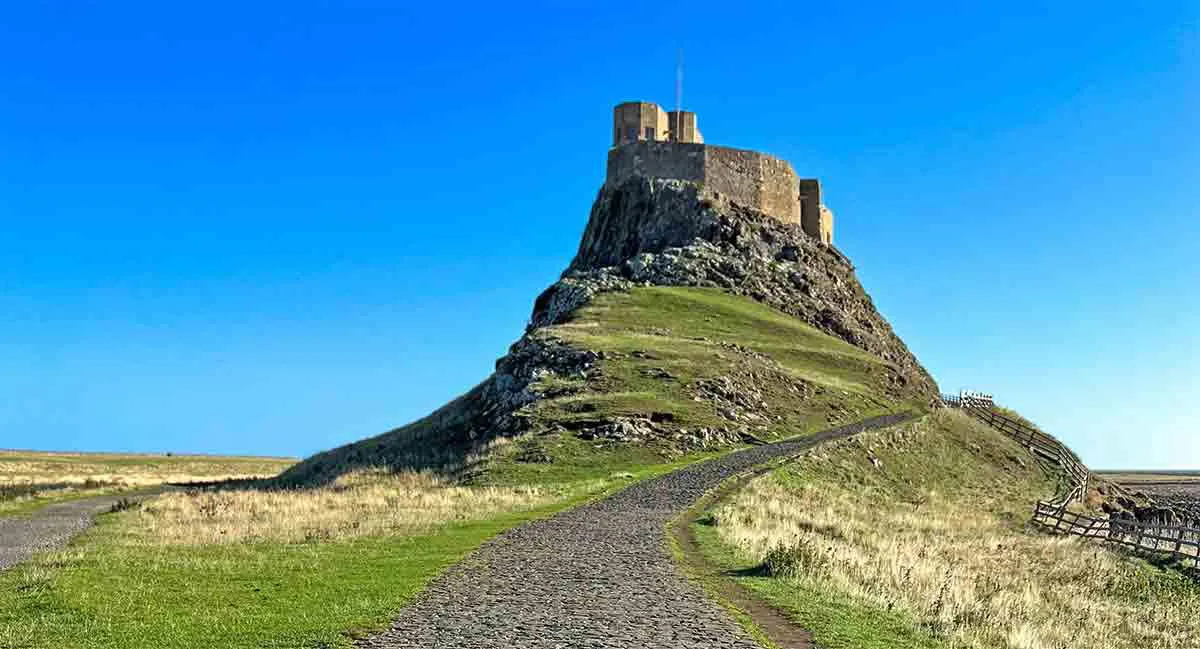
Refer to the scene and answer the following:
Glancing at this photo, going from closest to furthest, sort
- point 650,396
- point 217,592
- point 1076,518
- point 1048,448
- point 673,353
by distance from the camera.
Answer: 1. point 217,592
2. point 1076,518
3. point 650,396
4. point 673,353
5. point 1048,448

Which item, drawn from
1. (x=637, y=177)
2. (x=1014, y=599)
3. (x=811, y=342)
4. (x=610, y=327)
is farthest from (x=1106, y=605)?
(x=637, y=177)

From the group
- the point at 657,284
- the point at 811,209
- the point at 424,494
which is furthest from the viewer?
the point at 811,209

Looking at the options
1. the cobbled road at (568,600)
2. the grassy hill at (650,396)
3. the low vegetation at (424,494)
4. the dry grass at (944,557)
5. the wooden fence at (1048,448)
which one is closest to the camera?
the cobbled road at (568,600)

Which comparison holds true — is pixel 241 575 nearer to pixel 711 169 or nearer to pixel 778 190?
pixel 711 169

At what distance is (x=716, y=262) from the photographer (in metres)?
87.8

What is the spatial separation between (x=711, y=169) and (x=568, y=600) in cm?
8268

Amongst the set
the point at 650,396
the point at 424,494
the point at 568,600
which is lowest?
the point at 568,600

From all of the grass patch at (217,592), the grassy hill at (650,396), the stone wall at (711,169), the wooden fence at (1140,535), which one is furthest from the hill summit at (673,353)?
the grass patch at (217,592)

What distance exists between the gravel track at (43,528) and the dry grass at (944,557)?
1793 centimetres

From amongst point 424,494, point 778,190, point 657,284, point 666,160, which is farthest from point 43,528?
point 778,190

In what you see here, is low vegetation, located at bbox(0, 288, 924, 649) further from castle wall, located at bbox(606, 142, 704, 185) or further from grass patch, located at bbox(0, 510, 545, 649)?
castle wall, located at bbox(606, 142, 704, 185)

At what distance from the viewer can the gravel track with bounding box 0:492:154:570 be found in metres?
26.8

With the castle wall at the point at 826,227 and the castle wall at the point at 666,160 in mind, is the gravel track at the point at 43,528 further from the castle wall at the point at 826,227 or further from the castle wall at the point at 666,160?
the castle wall at the point at 826,227

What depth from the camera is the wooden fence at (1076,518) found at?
38062 millimetres
